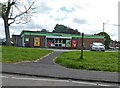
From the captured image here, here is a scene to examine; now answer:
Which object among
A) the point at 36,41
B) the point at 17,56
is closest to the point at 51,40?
the point at 36,41

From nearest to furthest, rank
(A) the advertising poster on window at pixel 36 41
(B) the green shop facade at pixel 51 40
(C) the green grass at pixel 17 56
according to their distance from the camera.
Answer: (C) the green grass at pixel 17 56 → (B) the green shop facade at pixel 51 40 → (A) the advertising poster on window at pixel 36 41

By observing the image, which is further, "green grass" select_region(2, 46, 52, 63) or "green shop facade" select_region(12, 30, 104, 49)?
"green shop facade" select_region(12, 30, 104, 49)

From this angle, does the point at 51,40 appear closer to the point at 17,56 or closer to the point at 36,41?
the point at 36,41

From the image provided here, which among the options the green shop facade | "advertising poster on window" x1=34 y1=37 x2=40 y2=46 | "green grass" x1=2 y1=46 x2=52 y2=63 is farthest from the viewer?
"advertising poster on window" x1=34 y1=37 x2=40 y2=46

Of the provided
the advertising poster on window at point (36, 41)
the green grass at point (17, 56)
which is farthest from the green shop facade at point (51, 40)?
the green grass at point (17, 56)

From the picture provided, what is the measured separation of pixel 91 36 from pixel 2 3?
97.9 feet

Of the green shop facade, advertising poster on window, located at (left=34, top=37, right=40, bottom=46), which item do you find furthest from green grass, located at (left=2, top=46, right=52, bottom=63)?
advertising poster on window, located at (left=34, top=37, right=40, bottom=46)

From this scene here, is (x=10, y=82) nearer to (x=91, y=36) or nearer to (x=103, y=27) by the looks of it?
(x=91, y=36)

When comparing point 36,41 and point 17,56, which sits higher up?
point 36,41

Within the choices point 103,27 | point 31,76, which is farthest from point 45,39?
point 31,76

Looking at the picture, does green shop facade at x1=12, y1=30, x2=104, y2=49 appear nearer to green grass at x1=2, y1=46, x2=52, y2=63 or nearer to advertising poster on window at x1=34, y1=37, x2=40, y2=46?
advertising poster on window at x1=34, y1=37, x2=40, y2=46

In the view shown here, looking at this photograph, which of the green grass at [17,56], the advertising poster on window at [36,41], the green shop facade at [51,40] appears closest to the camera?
the green grass at [17,56]

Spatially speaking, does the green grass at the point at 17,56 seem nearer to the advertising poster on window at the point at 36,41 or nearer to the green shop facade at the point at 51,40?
the green shop facade at the point at 51,40

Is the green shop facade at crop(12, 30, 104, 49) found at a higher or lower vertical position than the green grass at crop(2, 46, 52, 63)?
higher
